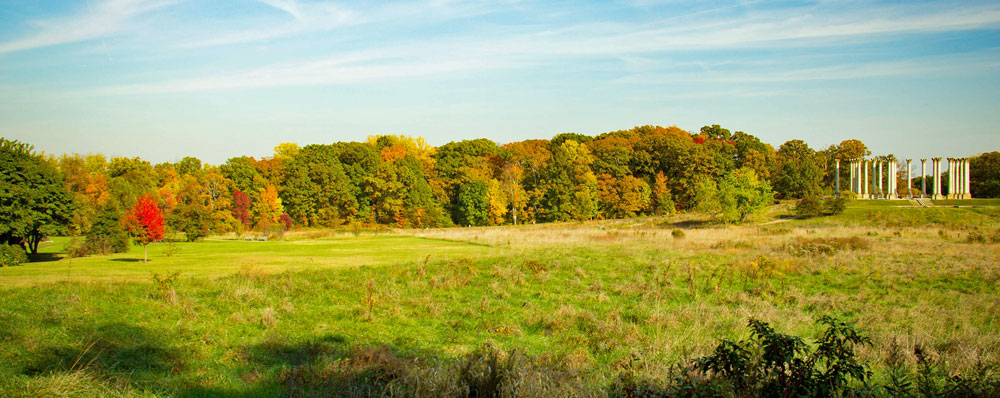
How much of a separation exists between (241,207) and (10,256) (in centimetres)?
4049

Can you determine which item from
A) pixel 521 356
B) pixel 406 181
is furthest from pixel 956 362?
pixel 406 181

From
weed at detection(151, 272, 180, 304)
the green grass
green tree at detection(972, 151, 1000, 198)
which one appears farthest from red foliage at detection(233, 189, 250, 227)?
green tree at detection(972, 151, 1000, 198)

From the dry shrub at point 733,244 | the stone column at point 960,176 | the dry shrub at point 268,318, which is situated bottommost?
the dry shrub at point 733,244

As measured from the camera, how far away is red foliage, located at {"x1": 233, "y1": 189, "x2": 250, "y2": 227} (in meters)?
64.4

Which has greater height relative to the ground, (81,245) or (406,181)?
(406,181)

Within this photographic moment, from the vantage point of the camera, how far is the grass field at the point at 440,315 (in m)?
7.93

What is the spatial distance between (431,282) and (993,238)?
30.1 metres

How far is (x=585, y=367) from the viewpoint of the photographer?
859 centimetres

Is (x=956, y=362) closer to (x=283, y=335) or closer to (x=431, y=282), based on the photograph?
(x=283, y=335)

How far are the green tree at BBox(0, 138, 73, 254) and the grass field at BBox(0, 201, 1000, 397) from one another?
8.73 metres

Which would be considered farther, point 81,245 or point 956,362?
point 81,245

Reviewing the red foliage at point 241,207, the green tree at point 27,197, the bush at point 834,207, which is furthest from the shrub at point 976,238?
the red foliage at point 241,207

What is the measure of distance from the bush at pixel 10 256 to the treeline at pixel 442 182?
34.3 meters

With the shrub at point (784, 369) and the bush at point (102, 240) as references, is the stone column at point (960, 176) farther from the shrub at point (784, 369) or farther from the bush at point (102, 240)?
the bush at point (102, 240)
